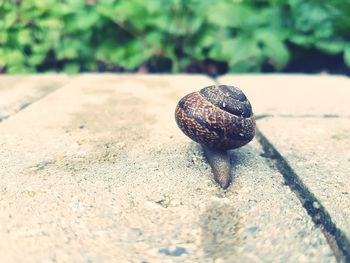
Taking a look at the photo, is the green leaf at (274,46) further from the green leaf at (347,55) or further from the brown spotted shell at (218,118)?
the brown spotted shell at (218,118)

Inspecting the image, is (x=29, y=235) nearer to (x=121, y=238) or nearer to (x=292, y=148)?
(x=121, y=238)

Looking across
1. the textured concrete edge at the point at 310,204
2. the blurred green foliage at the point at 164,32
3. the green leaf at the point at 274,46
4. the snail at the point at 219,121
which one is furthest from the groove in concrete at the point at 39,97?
the green leaf at the point at 274,46

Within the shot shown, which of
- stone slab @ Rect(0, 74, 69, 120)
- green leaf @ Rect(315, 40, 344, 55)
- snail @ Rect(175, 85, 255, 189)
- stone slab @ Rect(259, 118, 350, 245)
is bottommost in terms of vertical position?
stone slab @ Rect(0, 74, 69, 120)

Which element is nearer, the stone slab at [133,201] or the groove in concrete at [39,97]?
the stone slab at [133,201]

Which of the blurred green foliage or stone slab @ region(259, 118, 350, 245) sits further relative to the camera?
the blurred green foliage

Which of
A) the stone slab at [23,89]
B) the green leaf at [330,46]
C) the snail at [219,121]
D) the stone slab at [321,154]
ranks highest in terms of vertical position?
the snail at [219,121]

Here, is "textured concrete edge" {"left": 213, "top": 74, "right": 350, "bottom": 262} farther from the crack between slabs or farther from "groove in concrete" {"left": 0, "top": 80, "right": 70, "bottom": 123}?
"groove in concrete" {"left": 0, "top": 80, "right": 70, "bottom": 123}

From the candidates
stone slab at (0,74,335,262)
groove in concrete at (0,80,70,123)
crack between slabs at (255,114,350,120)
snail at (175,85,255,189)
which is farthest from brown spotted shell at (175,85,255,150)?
groove in concrete at (0,80,70,123)
